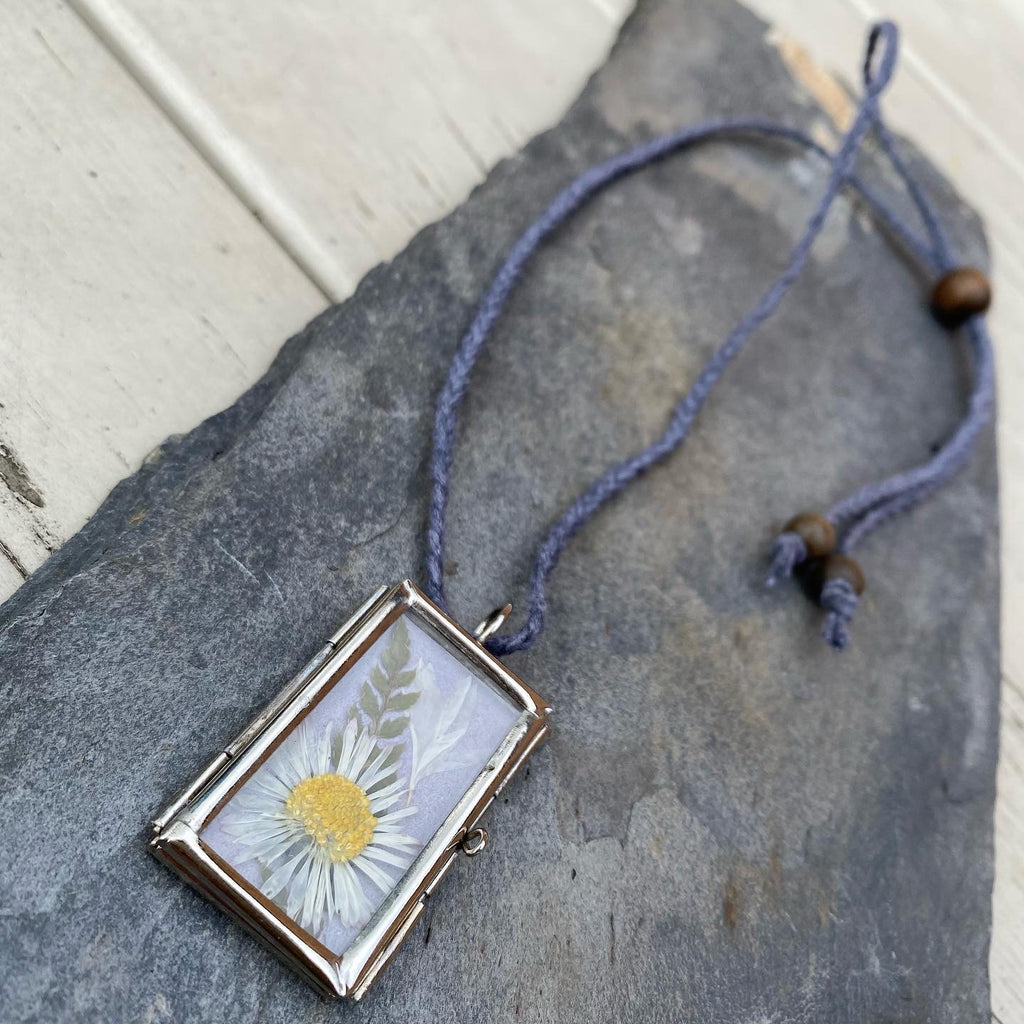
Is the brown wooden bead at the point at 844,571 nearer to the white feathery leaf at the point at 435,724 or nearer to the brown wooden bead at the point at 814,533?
the brown wooden bead at the point at 814,533

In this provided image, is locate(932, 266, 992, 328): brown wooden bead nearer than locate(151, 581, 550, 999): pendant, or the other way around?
locate(151, 581, 550, 999): pendant

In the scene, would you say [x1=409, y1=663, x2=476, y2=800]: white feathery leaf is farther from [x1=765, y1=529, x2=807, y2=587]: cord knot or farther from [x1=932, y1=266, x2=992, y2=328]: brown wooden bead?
[x1=932, y1=266, x2=992, y2=328]: brown wooden bead

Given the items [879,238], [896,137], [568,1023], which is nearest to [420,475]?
[568,1023]

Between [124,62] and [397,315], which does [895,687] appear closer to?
[397,315]

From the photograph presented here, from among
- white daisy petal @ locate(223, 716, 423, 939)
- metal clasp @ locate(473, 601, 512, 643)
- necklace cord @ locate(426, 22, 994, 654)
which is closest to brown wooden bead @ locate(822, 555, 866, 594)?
necklace cord @ locate(426, 22, 994, 654)

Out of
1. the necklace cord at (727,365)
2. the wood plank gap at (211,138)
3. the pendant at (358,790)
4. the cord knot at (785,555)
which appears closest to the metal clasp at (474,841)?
the pendant at (358,790)

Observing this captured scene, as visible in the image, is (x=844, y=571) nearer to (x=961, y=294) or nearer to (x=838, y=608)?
(x=838, y=608)
